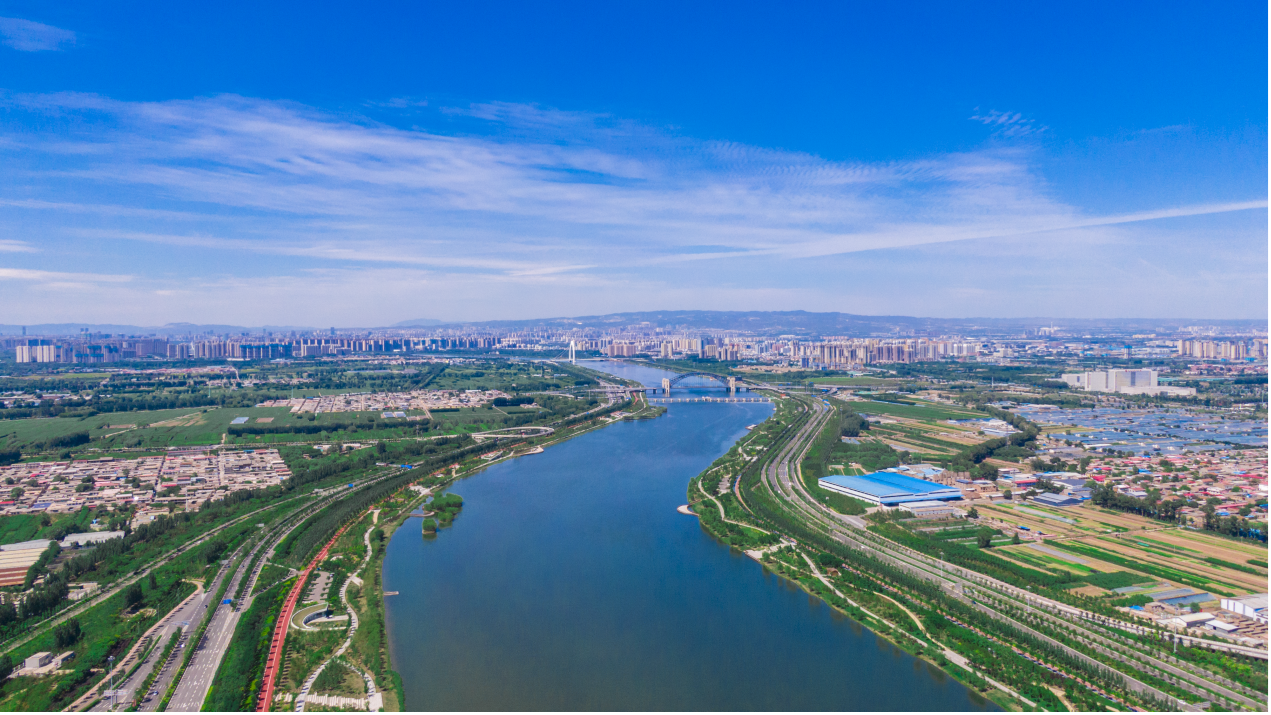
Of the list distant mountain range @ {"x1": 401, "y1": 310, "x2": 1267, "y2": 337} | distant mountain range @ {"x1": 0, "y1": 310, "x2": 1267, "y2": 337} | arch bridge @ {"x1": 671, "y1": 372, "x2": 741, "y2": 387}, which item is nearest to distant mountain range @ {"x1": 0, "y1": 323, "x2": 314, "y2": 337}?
distant mountain range @ {"x1": 0, "y1": 310, "x2": 1267, "y2": 337}

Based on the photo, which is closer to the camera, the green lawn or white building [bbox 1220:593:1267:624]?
white building [bbox 1220:593:1267:624]

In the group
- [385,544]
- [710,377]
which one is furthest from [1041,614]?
[710,377]

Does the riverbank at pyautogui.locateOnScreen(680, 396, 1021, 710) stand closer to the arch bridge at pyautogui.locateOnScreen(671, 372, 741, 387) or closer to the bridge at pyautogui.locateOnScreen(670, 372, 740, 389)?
the bridge at pyautogui.locateOnScreen(670, 372, 740, 389)

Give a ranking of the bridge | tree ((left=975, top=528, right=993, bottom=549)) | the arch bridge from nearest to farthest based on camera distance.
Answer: tree ((left=975, top=528, right=993, bottom=549))
the bridge
the arch bridge

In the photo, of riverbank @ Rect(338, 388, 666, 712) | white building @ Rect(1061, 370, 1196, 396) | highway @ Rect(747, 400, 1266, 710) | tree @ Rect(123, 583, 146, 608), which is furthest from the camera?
white building @ Rect(1061, 370, 1196, 396)

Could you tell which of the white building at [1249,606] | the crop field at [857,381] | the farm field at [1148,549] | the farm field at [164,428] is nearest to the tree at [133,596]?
the farm field at [164,428]

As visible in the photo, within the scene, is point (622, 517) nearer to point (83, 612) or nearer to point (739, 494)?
point (739, 494)

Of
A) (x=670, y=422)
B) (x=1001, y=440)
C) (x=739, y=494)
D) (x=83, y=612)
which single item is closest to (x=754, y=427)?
(x=670, y=422)

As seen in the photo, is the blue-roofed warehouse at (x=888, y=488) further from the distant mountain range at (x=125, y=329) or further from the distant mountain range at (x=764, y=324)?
the distant mountain range at (x=125, y=329)
